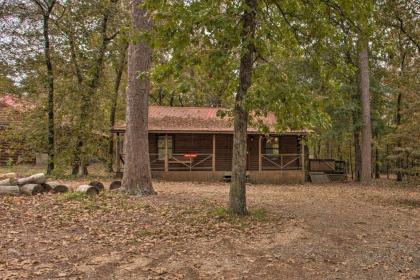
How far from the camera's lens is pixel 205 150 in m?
22.3

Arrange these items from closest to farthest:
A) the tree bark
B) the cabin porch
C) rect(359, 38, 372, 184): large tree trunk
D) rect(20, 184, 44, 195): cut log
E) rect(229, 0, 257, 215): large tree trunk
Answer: rect(229, 0, 257, 215): large tree trunk, rect(20, 184, 44, 195): cut log, the tree bark, rect(359, 38, 372, 184): large tree trunk, the cabin porch

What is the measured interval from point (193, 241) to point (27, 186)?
22.0 feet

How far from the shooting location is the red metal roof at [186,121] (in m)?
20.3

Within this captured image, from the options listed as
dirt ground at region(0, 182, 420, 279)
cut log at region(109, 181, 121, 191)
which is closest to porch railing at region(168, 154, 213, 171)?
cut log at region(109, 181, 121, 191)

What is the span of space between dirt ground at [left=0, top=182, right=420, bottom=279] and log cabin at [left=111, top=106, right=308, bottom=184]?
33.6ft

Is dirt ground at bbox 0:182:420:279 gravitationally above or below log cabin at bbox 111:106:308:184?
below

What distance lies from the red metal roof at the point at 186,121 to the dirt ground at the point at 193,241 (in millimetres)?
10067

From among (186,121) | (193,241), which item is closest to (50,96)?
(186,121)

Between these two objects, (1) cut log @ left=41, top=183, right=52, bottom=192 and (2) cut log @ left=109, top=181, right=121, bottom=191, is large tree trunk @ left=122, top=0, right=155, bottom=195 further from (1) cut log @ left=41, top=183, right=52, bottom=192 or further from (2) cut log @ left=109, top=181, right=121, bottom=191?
A: (1) cut log @ left=41, top=183, right=52, bottom=192

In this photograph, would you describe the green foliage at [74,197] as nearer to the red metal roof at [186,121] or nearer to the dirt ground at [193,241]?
the dirt ground at [193,241]

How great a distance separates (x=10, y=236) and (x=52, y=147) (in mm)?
13588

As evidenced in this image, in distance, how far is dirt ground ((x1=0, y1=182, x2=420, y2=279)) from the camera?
5.51 m

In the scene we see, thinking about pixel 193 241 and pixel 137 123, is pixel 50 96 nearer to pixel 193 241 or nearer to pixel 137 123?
pixel 137 123

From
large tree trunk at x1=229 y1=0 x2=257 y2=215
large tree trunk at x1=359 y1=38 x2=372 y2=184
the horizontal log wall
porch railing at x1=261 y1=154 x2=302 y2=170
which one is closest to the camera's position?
large tree trunk at x1=229 y1=0 x2=257 y2=215
